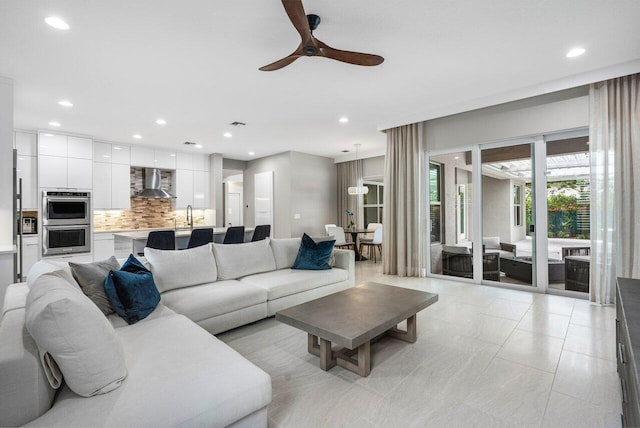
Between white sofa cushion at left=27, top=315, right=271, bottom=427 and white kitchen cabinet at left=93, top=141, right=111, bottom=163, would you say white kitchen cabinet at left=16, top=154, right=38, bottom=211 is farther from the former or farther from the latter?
white sofa cushion at left=27, top=315, right=271, bottom=427

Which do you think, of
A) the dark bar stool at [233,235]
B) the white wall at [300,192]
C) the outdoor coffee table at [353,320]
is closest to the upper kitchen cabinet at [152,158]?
the white wall at [300,192]

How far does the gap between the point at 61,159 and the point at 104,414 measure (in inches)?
245

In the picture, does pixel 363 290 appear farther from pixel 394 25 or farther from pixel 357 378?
pixel 394 25

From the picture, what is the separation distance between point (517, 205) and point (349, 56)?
11.7 ft

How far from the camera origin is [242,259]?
3654 millimetres

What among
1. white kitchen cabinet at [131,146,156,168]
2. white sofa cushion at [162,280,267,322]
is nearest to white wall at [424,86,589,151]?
white sofa cushion at [162,280,267,322]

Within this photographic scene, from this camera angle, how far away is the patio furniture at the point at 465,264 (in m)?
4.83

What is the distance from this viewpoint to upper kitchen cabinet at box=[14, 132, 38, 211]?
5387mm

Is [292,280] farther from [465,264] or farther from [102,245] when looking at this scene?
[102,245]

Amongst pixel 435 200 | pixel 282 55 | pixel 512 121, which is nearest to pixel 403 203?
pixel 435 200

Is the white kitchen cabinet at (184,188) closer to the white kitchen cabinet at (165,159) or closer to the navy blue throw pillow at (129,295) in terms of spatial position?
the white kitchen cabinet at (165,159)

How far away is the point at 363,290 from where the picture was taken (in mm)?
3059

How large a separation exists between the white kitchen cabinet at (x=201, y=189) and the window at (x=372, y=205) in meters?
4.28

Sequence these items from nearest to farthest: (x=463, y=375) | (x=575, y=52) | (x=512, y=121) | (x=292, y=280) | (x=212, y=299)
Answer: (x=463, y=375) < (x=212, y=299) < (x=575, y=52) < (x=292, y=280) < (x=512, y=121)
